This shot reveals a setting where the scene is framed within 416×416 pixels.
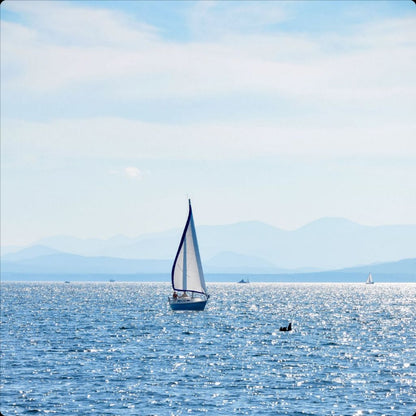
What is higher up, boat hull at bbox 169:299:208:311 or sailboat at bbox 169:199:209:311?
sailboat at bbox 169:199:209:311

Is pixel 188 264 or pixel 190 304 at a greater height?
pixel 188 264

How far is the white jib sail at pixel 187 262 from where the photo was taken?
4682 inches

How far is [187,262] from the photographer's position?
119 meters

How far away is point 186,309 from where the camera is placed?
130250 mm

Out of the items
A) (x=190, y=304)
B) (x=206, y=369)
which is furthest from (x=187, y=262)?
(x=206, y=369)

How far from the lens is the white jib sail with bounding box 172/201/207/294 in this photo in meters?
119

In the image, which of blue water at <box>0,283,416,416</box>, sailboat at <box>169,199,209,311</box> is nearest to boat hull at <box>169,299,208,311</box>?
sailboat at <box>169,199,209,311</box>

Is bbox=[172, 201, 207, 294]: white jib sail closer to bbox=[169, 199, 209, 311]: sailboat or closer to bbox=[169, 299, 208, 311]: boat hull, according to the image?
bbox=[169, 199, 209, 311]: sailboat

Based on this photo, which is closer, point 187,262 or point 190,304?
point 187,262

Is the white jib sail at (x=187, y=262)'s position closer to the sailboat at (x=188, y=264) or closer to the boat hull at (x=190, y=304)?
the sailboat at (x=188, y=264)

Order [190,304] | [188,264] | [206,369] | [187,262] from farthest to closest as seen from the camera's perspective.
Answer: [190,304], [188,264], [187,262], [206,369]

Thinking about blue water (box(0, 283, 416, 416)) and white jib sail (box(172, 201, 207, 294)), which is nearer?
blue water (box(0, 283, 416, 416))

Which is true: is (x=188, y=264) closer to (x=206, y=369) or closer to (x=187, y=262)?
(x=187, y=262)

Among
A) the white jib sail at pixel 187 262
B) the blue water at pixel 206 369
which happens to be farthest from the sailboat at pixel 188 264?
the blue water at pixel 206 369
